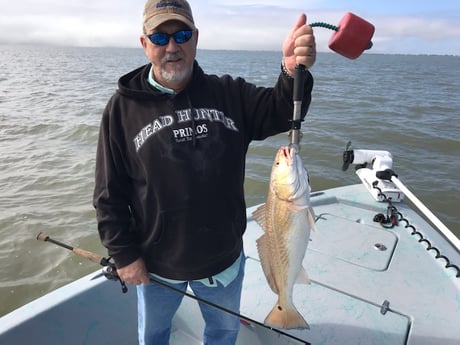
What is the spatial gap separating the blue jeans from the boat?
163 mm

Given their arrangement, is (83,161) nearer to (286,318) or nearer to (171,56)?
(171,56)

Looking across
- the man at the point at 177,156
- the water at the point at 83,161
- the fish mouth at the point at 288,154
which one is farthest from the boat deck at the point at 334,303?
the water at the point at 83,161

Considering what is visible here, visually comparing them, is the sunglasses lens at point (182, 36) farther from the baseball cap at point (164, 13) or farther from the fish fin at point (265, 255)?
the fish fin at point (265, 255)

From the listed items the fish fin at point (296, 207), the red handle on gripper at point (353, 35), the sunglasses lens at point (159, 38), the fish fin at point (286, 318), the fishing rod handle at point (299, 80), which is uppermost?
the red handle on gripper at point (353, 35)

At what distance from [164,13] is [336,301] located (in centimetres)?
260

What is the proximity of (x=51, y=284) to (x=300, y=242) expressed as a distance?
4.78 m

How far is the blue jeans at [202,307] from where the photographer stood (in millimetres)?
2496

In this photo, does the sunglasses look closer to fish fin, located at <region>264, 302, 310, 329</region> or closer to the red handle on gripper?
the red handle on gripper

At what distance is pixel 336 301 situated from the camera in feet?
10.5

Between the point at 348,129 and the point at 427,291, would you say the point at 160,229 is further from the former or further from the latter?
the point at 348,129

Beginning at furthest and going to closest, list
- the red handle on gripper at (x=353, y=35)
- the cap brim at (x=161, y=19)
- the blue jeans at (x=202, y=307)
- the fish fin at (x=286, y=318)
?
the blue jeans at (x=202, y=307), the fish fin at (x=286, y=318), the cap brim at (x=161, y=19), the red handle on gripper at (x=353, y=35)

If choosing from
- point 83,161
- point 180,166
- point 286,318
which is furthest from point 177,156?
point 83,161

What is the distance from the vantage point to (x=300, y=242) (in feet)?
6.44

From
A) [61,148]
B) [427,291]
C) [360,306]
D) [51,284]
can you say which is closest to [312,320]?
[360,306]
